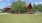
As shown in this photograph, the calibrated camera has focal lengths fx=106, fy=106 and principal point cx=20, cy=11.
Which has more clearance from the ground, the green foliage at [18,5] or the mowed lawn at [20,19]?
the green foliage at [18,5]

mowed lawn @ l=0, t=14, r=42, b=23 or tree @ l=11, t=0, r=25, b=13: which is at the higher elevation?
tree @ l=11, t=0, r=25, b=13

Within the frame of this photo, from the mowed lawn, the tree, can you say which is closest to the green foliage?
the tree

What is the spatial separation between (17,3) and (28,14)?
1.71ft

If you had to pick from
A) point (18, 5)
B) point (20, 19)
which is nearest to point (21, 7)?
point (18, 5)

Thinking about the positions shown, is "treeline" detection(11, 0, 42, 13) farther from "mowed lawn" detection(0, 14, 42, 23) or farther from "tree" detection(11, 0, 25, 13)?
"mowed lawn" detection(0, 14, 42, 23)

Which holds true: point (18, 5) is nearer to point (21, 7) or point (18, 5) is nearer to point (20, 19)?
point (21, 7)

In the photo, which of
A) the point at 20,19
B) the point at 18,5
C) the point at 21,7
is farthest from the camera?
the point at 18,5

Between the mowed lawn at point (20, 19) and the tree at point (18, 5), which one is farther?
the tree at point (18, 5)

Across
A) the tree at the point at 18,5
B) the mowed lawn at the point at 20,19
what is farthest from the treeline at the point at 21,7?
the mowed lawn at the point at 20,19

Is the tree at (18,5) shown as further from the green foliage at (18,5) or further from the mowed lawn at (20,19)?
the mowed lawn at (20,19)

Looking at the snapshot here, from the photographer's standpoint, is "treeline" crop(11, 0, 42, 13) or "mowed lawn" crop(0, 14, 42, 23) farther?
"treeline" crop(11, 0, 42, 13)

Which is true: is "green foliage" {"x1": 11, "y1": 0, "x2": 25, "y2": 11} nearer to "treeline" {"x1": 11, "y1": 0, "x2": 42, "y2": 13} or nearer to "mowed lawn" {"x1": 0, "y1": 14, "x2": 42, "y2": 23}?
"treeline" {"x1": 11, "y1": 0, "x2": 42, "y2": 13}

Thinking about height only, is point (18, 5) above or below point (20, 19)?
above

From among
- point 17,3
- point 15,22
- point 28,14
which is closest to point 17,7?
point 17,3
